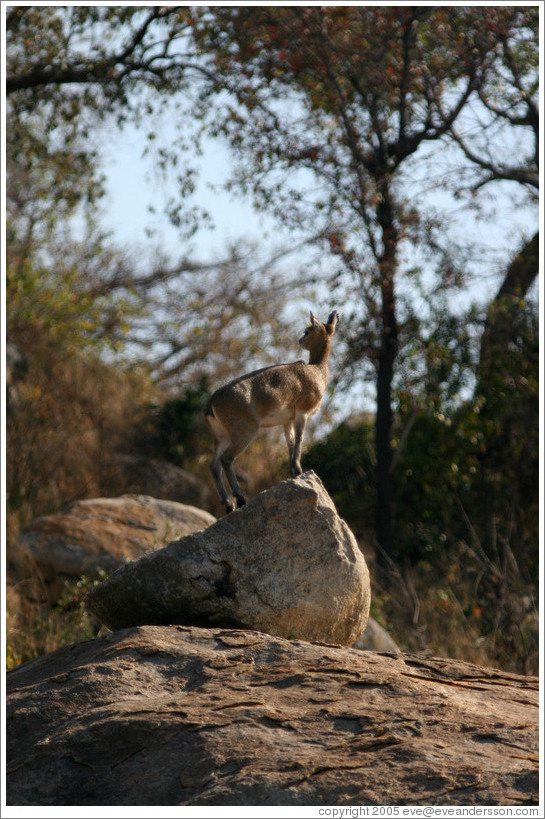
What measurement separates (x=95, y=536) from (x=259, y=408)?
7.19m

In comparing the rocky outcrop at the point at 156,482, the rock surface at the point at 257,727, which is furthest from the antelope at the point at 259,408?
the rocky outcrop at the point at 156,482

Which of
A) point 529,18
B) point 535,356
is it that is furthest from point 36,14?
point 535,356

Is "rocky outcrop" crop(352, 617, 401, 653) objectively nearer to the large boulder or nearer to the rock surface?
the large boulder

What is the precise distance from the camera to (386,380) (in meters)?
14.8

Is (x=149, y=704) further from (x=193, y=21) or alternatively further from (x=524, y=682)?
(x=193, y=21)

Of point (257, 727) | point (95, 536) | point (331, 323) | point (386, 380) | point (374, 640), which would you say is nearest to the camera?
point (257, 727)

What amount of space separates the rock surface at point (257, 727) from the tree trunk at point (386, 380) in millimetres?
8458

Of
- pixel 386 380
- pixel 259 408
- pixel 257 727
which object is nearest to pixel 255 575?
pixel 259 408

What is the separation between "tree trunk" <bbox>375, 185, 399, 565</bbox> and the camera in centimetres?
1473

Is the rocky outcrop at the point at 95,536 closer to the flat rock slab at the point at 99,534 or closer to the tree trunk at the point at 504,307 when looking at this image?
the flat rock slab at the point at 99,534

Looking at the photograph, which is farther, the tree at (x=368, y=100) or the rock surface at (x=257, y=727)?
the tree at (x=368, y=100)

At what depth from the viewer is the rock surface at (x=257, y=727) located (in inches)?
197

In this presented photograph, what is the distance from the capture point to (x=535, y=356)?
1585 cm

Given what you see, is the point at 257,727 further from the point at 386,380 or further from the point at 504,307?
the point at 504,307
